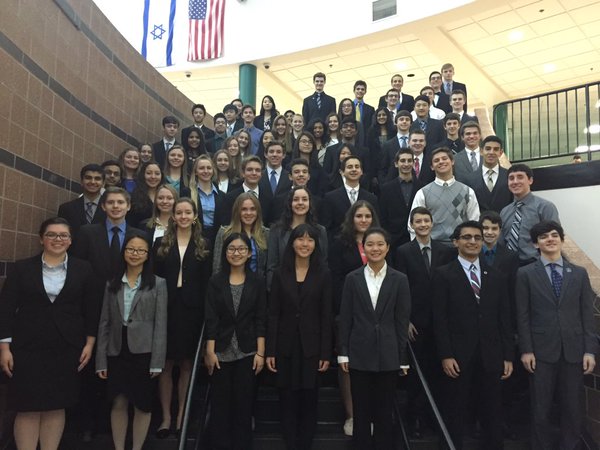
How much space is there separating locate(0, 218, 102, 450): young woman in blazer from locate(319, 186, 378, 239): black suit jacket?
235 centimetres

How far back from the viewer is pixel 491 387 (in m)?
3.55

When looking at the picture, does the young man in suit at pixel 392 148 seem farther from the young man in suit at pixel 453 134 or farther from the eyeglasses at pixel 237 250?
the eyeglasses at pixel 237 250

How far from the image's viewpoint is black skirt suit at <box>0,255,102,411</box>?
123 inches

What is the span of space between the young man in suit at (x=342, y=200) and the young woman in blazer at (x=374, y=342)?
4.04ft

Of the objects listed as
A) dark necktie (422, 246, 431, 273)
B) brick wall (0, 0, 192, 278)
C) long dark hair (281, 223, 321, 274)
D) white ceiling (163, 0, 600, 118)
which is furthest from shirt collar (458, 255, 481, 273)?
white ceiling (163, 0, 600, 118)

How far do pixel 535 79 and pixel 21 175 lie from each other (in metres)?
13.8

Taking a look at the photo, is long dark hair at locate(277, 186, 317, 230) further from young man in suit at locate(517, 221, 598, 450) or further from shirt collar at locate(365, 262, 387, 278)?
young man in suit at locate(517, 221, 598, 450)

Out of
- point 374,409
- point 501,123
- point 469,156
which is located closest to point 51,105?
point 374,409

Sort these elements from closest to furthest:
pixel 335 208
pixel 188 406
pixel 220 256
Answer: pixel 188 406 → pixel 220 256 → pixel 335 208

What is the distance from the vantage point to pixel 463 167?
529 centimetres

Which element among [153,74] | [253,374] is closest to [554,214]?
[253,374]

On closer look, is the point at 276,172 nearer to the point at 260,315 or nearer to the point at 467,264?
the point at 260,315

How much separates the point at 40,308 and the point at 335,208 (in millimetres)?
2736

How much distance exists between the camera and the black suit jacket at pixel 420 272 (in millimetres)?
3943
